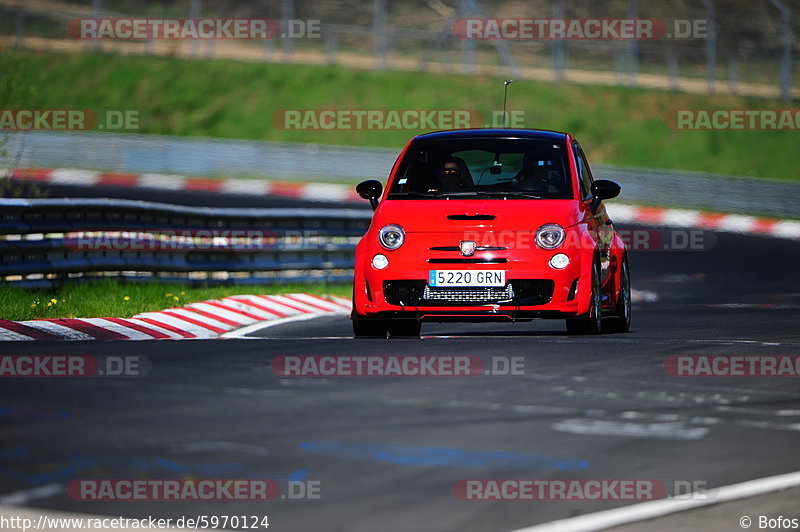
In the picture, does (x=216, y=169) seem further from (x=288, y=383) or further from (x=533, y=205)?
(x=288, y=383)

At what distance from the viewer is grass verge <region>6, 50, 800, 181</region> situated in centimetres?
4041

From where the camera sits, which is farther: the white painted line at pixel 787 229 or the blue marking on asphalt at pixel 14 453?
the white painted line at pixel 787 229

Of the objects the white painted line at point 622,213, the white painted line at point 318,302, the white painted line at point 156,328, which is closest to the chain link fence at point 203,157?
the white painted line at point 622,213

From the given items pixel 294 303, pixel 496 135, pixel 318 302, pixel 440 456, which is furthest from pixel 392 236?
pixel 318 302

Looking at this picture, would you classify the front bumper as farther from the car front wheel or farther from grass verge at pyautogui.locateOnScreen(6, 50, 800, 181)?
grass verge at pyautogui.locateOnScreen(6, 50, 800, 181)

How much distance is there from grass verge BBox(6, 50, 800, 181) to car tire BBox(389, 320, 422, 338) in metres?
28.2

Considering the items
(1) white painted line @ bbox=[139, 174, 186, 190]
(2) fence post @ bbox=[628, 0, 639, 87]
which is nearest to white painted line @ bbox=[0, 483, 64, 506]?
(1) white painted line @ bbox=[139, 174, 186, 190]

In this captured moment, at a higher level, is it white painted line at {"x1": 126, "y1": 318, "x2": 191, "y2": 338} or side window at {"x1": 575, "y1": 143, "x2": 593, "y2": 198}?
side window at {"x1": 575, "y1": 143, "x2": 593, "y2": 198}

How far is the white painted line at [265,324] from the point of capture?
13052mm

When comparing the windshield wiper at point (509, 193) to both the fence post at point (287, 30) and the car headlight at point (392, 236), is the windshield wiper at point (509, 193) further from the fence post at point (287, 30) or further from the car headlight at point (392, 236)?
the fence post at point (287, 30)

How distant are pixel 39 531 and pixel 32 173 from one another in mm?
30324

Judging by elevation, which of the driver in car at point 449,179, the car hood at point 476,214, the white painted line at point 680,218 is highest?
the driver in car at point 449,179

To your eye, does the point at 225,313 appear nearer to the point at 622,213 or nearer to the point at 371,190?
the point at 371,190

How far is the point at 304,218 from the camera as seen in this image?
18.3 m
